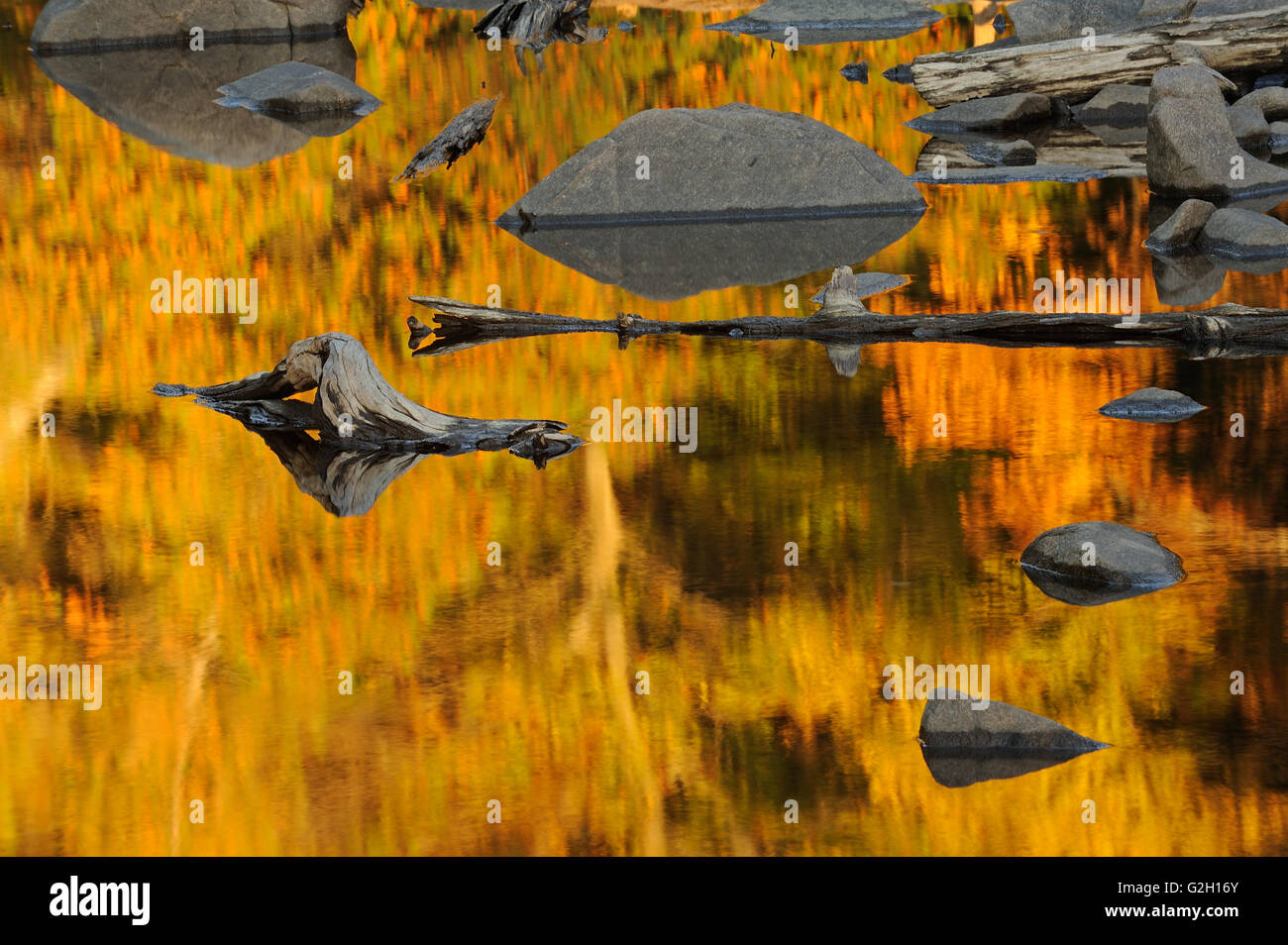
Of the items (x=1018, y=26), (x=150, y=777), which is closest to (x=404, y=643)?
(x=150, y=777)

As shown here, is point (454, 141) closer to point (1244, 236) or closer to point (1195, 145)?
point (1195, 145)

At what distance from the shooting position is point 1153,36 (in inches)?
515

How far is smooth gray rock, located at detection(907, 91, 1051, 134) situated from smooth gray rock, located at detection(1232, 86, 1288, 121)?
1548mm

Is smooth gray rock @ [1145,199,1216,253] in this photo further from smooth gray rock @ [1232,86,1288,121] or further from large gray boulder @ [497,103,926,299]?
smooth gray rock @ [1232,86,1288,121]

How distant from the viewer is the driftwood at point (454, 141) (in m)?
12.0

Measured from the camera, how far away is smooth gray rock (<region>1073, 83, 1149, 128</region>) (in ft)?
44.5

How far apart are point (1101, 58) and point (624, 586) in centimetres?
980

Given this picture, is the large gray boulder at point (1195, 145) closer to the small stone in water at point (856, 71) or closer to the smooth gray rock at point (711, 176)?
the smooth gray rock at point (711, 176)

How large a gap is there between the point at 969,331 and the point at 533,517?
2539 mm

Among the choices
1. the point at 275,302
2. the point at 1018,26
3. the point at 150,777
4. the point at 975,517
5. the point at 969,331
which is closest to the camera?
the point at 150,777

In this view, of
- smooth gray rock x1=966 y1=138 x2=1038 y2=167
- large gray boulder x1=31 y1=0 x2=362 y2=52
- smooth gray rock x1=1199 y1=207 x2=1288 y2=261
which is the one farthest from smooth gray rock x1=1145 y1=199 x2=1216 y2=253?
large gray boulder x1=31 y1=0 x2=362 y2=52

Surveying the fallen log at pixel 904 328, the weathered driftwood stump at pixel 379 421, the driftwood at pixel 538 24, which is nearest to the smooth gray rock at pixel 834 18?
the driftwood at pixel 538 24

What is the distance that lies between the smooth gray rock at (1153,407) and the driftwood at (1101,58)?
6.74 metres

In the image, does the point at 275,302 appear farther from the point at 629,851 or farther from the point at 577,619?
the point at 629,851
